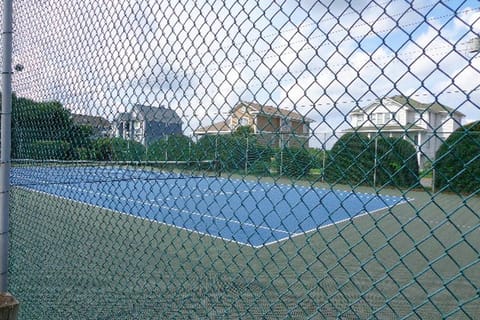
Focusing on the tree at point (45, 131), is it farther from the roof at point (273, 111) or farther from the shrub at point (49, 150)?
the roof at point (273, 111)

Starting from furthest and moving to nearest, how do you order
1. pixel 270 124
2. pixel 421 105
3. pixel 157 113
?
1. pixel 157 113
2. pixel 270 124
3. pixel 421 105

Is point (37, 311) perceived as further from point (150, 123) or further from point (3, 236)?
point (150, 123)

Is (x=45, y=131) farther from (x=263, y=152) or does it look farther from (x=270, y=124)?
(x=270, y=124)

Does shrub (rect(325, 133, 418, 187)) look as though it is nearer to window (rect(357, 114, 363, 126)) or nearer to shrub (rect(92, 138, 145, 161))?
window (rect(357, 114, 363, 126))

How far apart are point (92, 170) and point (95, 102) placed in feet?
3.68

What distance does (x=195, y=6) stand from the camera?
1.83 meters

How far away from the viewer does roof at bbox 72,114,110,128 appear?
2.55m

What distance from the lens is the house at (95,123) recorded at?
8.40ft

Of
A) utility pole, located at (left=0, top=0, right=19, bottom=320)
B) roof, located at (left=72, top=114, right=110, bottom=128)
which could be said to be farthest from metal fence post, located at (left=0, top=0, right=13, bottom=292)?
roof, located at (left=72, top=114, right=110, bottom=128)

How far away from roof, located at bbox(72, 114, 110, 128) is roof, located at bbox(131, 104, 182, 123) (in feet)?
1.18

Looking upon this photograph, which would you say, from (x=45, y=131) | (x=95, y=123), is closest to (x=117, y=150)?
(x=95, y=123)

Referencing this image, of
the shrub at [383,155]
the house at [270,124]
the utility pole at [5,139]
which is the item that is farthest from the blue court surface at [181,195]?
the utility pole at [5,139]

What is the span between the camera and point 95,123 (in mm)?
2670

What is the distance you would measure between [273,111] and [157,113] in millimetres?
832
